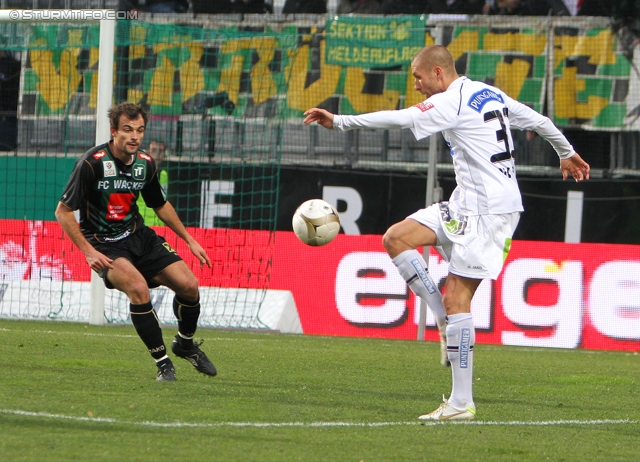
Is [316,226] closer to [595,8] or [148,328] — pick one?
[148,328]

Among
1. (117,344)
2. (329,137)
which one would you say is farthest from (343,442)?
(329,137)

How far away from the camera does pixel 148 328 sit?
7.00 m

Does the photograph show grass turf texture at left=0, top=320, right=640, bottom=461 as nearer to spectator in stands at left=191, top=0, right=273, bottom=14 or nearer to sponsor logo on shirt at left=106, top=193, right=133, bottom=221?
sponsor logo on shirt at left=106, top=193, right=133, bottom=221

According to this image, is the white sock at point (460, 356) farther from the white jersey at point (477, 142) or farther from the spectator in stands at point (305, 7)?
the spectator in stands at point (305, 7)

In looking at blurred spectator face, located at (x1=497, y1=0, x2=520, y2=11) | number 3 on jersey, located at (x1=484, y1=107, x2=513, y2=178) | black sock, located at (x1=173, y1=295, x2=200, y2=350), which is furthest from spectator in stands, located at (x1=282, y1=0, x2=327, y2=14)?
number 3 on jersey, located at (x1=484, y1=107, x2=513, y2=178)

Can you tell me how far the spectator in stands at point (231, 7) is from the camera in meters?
15.5

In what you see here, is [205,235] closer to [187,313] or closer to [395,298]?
[395,298]

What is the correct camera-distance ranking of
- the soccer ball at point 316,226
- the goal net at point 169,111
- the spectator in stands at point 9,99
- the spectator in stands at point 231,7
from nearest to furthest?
1. the soccer ball at point 316,226
2. the goal net at point 169,111
3. the spectator in stands at point 9,99
4. the spectator in stands at point 231,7

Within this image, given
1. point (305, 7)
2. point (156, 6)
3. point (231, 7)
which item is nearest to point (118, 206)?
point (305, 7)

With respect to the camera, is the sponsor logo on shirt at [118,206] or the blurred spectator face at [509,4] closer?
the sponsor logo on shirt at [118,206]

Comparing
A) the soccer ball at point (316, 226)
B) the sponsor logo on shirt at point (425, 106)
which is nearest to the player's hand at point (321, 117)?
the sponsor logo on shirt at point (425, 106)

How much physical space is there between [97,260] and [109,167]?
0.68 meters

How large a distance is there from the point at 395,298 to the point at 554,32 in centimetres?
436

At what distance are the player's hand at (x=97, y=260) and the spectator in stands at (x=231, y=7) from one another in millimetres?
9244
